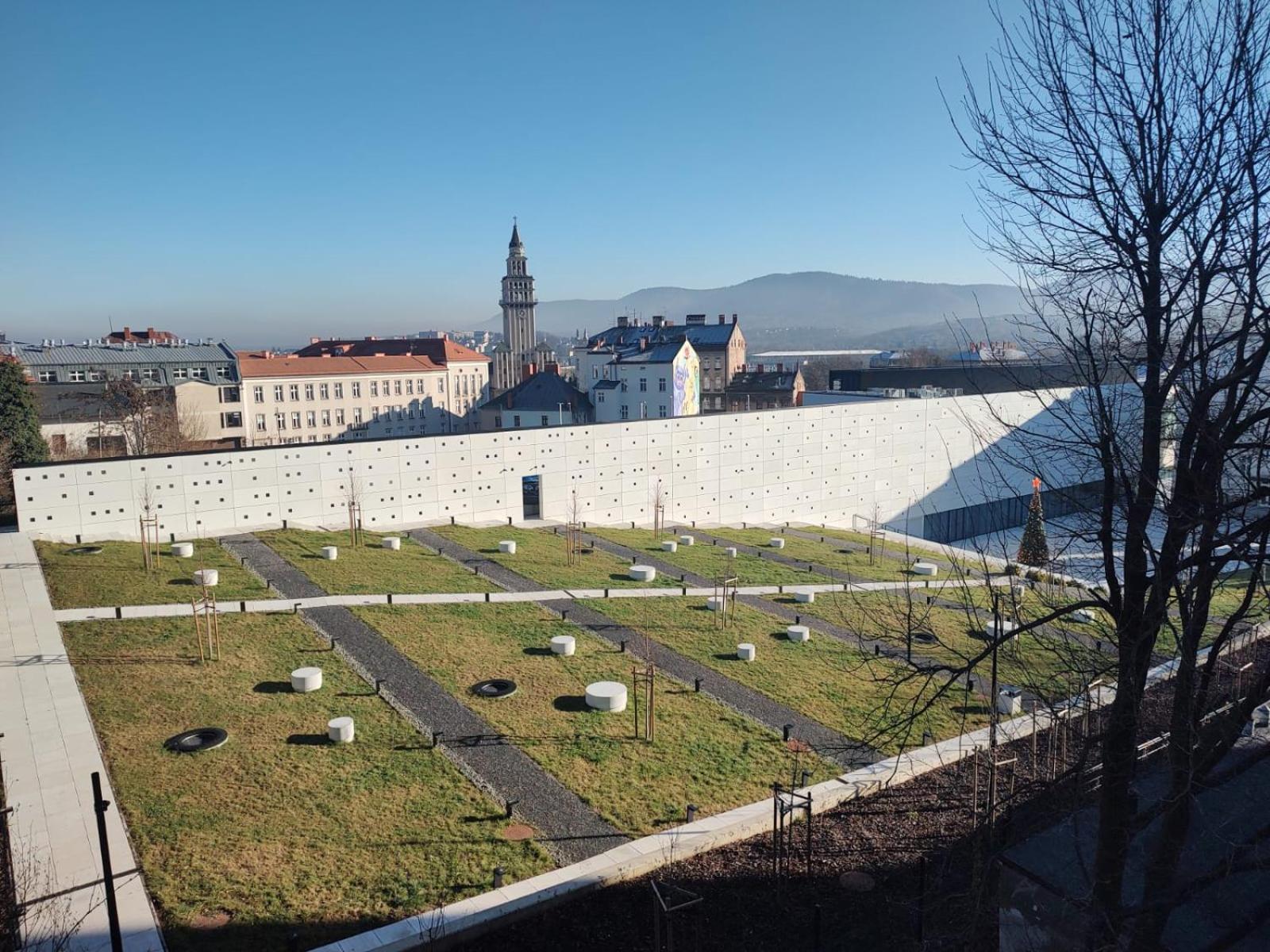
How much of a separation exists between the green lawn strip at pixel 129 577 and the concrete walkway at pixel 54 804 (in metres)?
1.10

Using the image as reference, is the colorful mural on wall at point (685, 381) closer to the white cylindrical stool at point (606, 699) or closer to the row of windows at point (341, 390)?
the row of windows at point (341, 390)

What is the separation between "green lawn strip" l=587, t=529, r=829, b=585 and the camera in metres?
22.3

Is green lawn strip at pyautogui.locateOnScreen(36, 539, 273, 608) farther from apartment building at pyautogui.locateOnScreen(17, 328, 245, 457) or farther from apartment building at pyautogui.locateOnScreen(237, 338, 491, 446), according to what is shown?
apartment building at pyautogui.locateOnScreen(237, 338, 491, 446)

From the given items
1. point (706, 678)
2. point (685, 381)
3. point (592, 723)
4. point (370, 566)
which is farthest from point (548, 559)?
point (685, 381)

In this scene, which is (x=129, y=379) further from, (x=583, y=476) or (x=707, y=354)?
(x=707, y=354)

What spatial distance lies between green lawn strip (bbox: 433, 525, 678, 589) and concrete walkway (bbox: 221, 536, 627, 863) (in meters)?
5.38

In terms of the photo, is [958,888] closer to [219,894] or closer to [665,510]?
[219,894]

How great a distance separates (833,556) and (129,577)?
778 inches

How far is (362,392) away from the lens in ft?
202

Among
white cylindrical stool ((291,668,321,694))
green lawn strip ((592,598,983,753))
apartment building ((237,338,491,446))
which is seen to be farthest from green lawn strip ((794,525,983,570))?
apartment building ((237,338,491,446))

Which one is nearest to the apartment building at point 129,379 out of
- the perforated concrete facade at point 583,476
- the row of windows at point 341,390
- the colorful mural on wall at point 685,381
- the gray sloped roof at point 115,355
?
the gray sloped roof at point 115,355

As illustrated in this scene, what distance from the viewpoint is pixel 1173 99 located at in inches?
191

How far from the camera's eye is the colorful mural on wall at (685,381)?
54.4 meters

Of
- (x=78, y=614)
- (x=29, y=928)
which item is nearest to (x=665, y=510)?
(x=78, y=614)
